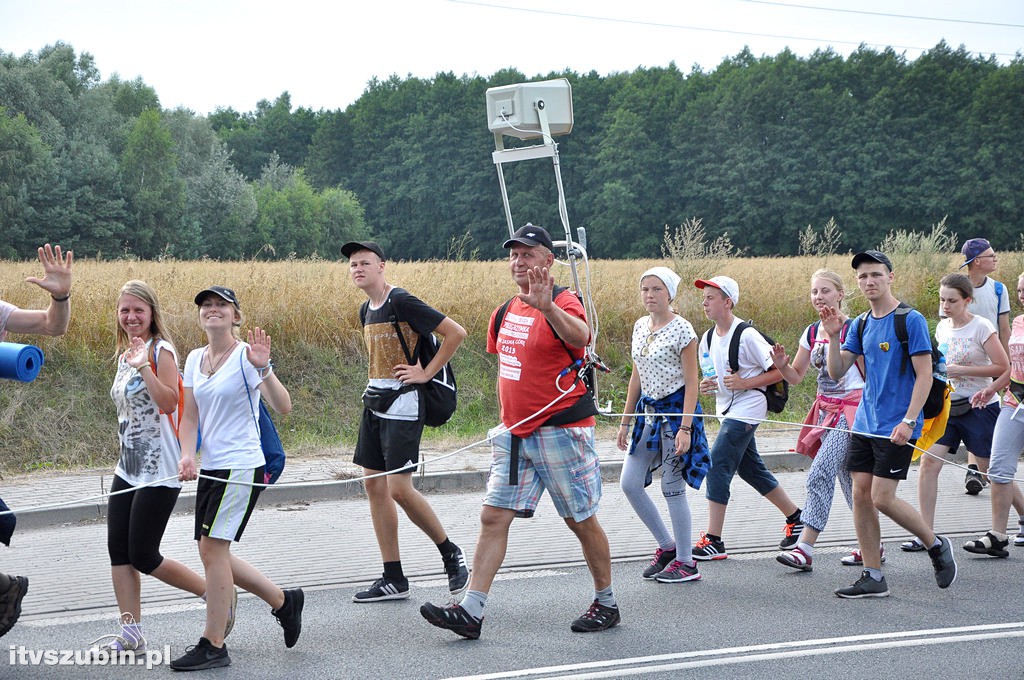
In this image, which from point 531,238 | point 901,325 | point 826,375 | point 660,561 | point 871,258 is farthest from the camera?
point 826,375

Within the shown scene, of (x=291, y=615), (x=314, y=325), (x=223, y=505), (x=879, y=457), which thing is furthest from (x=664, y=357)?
(x=314, y=325)

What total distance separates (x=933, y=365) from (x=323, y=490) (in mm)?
4872

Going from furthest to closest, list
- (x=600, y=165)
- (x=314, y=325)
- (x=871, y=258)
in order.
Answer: (x=600, y=165) < (x=314, y=325) < (x=871, y=258)

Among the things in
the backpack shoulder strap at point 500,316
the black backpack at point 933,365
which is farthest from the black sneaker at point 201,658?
the black backpack at point 933,365

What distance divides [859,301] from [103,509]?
39.0 ft

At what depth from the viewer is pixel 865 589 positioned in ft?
18.1

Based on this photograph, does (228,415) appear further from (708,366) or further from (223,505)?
(708,366)

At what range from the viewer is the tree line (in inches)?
2140

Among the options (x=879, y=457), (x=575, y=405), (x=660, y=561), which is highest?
(x=575, y=405)

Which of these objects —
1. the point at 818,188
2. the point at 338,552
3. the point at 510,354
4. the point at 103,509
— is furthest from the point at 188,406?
the point at 818,188

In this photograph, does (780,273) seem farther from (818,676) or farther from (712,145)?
(712,145)

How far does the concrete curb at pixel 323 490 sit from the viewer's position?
741cm

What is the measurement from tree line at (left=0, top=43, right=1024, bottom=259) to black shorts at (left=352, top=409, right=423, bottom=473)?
161 feet

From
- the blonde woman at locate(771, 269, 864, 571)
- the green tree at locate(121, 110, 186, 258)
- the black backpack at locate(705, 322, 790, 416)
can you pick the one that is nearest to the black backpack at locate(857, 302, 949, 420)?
the blonde woman at locate(771, 269, 864, 571)
